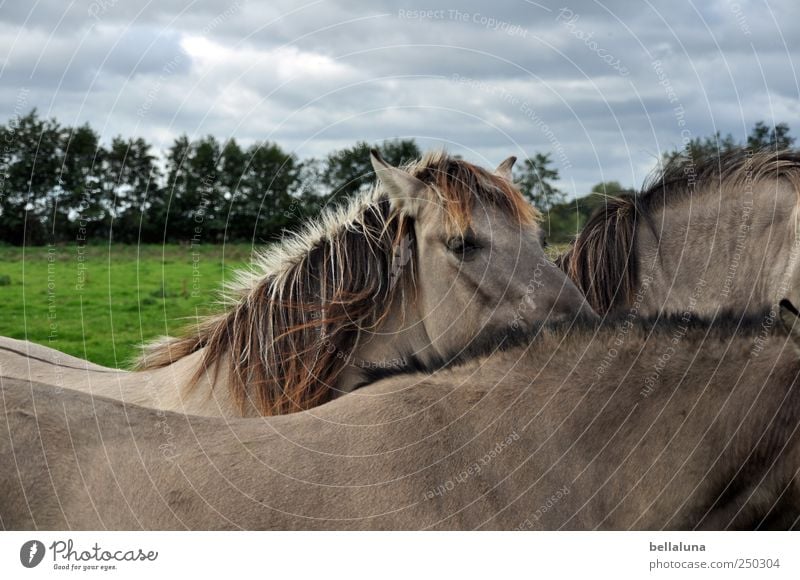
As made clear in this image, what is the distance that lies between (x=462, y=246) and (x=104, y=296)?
14.6 meters

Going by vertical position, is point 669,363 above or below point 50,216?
below

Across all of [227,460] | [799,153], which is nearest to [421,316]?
[227,460]

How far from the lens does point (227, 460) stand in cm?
327

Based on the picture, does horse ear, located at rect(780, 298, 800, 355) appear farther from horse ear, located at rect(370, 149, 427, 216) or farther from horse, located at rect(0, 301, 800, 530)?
horse ear, located at rect(370, 149, 427, 216)

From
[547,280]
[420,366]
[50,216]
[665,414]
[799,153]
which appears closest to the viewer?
[665,414]

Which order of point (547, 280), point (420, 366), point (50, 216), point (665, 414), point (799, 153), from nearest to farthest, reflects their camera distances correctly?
1. point (665, 414)
2. point (420, 366)
3. point (547, 280)
4. point (799, 153)
5. point (50, 216)

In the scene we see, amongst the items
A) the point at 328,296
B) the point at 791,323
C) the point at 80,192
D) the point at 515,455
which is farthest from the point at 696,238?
the point at 80,192

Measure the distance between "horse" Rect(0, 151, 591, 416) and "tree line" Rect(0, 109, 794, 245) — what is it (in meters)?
0.49

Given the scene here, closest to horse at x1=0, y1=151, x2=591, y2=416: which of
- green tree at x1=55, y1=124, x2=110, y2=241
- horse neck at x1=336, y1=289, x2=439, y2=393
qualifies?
horse neck at x1=336, y1=289, x2=439, y2=393

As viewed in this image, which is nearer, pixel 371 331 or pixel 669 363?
pixel 669 363

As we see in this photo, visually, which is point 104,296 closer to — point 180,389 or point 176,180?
point 176,180
